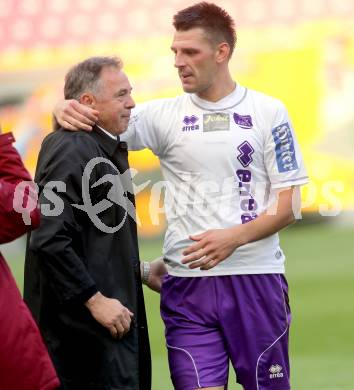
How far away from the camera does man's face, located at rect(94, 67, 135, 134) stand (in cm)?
416

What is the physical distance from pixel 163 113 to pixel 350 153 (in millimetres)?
13961

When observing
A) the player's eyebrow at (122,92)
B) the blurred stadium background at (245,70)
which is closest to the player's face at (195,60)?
the player's eyebrow at (122,92)

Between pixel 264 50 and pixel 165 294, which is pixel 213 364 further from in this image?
pixel 264 50

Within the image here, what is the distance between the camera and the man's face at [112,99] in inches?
164

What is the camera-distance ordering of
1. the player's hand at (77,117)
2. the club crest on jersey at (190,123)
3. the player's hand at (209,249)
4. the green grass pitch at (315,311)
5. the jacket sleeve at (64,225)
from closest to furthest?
the jacket sleeve at (64,225)
the player's hand at (77,117)
the player's hand at (209,249)
the club crest on jersey at (190,123)
the green grass pitch at (315,311)

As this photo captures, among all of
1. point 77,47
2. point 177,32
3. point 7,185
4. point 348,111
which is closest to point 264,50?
point 348,111

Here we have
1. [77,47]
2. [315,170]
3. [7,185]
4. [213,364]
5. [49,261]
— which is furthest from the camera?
[77,47]

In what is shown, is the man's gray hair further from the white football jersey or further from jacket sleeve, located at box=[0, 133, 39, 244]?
jacket sleeve, located at box=[0, 133, 39, 244]

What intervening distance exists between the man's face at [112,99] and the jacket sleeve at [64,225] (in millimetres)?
188

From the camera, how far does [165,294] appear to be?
183 inches

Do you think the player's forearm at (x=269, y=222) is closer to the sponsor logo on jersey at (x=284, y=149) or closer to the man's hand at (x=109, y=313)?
the sponsor logo on jersey at (x=284, y=149)

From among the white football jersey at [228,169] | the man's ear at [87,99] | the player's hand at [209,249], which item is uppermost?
the man's ear at [87,99]

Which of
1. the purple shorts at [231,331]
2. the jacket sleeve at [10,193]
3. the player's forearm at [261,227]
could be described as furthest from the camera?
the purple shorts at [231,331]

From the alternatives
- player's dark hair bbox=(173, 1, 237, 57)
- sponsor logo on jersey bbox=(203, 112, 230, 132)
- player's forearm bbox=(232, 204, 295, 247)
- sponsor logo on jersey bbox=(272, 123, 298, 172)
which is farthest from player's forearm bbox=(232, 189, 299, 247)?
player's dark hair bbox=(173, 1, 237, 57)
